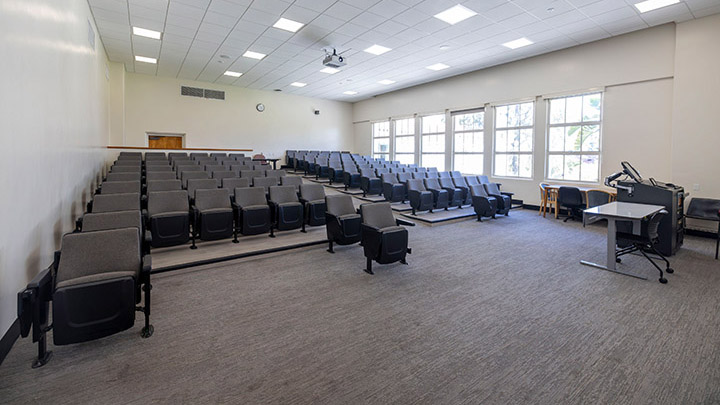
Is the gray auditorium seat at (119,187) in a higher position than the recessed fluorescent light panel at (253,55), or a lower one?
lower

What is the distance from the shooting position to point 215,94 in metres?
12.8

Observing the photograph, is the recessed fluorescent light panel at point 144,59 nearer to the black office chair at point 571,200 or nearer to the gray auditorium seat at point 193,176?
the gray auditorium seat at point 193,176

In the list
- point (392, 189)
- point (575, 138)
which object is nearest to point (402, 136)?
point (392, 189)

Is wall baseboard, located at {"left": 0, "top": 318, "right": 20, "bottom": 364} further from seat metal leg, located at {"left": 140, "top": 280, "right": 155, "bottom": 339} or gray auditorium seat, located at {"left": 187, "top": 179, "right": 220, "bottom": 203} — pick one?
gray auditorium seat, located at {"left": 187, "top": 179, "right": 220, "bottom": 203}

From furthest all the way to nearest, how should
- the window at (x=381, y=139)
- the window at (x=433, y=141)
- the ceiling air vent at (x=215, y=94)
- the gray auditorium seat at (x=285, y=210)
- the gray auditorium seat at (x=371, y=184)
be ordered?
the window at (x=381, y=139), the ceiling air vent at (x=215, y=94), the window at (x=433, y=141), the gray auditorium seat at (x=371, y=184), the gray auditorium seat at (x=285, y=210)

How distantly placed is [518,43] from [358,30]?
3.81 m

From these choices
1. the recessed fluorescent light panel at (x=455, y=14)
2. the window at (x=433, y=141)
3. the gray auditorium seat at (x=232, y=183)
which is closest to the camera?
the gray auditorium seat at (x=232, y=183)

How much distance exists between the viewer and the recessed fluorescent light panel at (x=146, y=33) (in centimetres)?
738

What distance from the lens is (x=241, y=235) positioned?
520 centimetres

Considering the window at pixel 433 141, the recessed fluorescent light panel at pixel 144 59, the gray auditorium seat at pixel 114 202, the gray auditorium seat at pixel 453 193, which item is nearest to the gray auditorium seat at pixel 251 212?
the gray auditorium seat at pixel 114 202

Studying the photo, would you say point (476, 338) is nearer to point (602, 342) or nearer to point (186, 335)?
point (602, 342)

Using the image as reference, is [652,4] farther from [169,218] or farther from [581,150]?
[169,218]

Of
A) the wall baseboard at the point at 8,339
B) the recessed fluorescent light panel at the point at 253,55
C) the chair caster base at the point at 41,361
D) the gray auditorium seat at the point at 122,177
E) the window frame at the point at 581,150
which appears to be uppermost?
the recessed fluorescent light panel at the point at 253,55

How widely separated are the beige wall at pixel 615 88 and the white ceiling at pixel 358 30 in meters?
0.35
